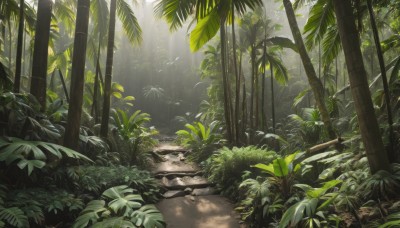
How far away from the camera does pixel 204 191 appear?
622 cm

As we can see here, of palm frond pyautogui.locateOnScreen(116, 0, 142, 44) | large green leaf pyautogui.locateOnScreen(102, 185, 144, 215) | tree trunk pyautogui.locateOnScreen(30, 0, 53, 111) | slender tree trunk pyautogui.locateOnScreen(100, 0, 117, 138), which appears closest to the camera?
large green leaf pyautogui.locateOnScreen(102, 185, 144, 215)

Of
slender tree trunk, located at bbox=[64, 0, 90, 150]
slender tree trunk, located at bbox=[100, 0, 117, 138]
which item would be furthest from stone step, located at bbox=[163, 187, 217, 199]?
slender tree trunk, located at bbox=[64, 0, 90, 150]

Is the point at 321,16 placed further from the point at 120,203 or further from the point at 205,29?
the point at 120,203

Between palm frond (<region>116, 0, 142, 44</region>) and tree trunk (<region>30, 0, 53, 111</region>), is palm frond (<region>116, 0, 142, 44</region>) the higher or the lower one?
the higher one

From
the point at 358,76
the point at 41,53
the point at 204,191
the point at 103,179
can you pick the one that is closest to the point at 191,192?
the point at 204,191

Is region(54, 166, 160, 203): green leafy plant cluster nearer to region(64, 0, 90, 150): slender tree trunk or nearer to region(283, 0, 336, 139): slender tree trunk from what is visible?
region(64, 0, 90, 150): slender tree trunk

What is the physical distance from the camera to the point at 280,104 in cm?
1969

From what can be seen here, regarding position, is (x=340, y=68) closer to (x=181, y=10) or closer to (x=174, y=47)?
(x=174, y=47)

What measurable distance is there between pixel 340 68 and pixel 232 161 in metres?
18.9

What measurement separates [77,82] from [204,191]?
3.40 meters

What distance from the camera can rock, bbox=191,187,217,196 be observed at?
6.10 m

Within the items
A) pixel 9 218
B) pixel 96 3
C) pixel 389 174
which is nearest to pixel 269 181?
pixel 389 174

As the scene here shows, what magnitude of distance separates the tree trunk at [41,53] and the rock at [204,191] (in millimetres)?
3434

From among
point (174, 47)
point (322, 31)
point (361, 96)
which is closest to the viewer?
point (361, 96)
